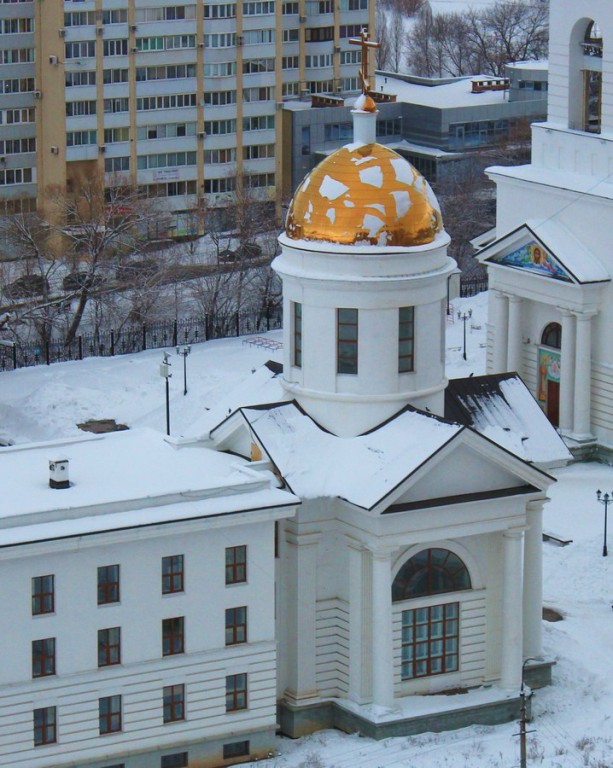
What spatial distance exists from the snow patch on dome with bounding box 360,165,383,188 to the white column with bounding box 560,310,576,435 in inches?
811

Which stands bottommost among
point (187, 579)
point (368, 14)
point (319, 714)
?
point (319, 714)

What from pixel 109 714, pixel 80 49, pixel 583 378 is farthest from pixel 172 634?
pixel 80 49

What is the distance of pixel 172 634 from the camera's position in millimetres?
44719

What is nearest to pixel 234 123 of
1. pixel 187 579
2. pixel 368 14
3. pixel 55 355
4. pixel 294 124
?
pixel 294 124

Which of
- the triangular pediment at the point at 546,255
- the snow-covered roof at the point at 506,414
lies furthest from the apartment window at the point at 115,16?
the snow-covered roof at the point at 506,414

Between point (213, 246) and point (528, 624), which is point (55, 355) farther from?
point (528, 624)

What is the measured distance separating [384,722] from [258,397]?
7.92 m

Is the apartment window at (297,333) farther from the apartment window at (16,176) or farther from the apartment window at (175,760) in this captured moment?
the apartment window at (16,176)

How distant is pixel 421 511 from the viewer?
4584 cm

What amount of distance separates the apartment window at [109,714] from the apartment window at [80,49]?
56506mm

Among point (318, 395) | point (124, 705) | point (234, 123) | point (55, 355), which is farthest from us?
point (234, 123)

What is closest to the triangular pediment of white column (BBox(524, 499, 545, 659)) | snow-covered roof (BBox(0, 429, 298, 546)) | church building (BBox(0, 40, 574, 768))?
church building (BBox(0, 40, 574, 768))

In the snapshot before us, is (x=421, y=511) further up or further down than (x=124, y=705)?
further up

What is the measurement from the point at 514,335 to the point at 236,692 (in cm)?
2584
